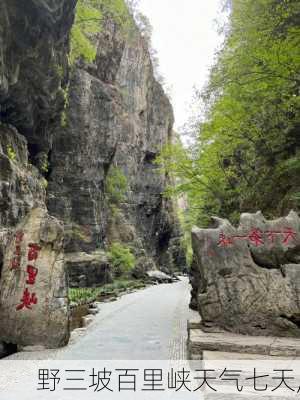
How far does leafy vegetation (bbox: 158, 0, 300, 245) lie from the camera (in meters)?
10.1

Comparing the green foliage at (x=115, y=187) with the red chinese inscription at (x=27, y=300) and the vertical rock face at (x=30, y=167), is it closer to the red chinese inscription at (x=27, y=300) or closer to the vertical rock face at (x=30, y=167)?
the vertical rock face at (x=30, y=167)

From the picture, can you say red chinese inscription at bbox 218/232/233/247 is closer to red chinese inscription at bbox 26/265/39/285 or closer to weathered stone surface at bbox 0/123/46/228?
red chinese inscription at bbox 26/265/39/285

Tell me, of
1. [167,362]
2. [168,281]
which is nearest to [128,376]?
[167,362]

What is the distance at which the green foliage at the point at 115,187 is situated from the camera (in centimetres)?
3281

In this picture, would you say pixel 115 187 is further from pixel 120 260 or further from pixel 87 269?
pixel 87 269

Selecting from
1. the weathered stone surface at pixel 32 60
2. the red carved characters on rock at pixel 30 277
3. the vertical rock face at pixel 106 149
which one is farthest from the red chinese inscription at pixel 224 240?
the vertical rock face at pixel 106 149

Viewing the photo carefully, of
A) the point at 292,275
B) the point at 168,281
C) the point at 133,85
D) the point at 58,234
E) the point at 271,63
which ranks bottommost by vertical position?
the point at 168,281

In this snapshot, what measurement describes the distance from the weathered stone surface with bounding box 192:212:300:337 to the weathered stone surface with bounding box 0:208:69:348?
2.69 metres

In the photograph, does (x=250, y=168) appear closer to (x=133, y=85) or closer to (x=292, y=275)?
(x=292, y=275)

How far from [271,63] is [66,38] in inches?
374

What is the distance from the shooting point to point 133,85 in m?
38.8

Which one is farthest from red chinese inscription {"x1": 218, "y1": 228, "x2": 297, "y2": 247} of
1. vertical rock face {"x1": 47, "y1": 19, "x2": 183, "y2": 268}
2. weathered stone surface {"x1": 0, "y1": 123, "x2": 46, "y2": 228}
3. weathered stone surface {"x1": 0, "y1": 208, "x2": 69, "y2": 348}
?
vertical rock face {"x1": 47, "y1": 19, "x2": 183, "y2": 268}

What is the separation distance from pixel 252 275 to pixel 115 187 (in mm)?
27158

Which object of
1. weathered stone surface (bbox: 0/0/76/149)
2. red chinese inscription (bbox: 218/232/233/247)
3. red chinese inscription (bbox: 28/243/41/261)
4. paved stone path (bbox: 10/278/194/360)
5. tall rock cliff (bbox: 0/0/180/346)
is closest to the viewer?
paved stone path (bbox: 10/278/194/360)
